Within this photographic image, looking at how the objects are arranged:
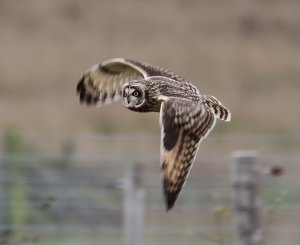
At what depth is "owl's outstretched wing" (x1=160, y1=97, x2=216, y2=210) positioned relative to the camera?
8172 millimetres

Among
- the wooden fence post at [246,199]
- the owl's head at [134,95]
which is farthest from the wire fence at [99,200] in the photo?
the owl's head at [134,95]

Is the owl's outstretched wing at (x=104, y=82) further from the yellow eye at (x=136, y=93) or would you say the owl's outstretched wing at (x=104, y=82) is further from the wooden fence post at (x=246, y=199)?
the wooden fence post at (x=246, y=199)

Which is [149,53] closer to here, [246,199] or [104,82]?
[246,199]

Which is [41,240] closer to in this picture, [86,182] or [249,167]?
[86,182]

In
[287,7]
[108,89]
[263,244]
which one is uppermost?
[287,7]

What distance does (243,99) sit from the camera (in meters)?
22.5

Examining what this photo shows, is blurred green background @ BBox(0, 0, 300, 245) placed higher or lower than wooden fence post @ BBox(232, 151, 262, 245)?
higher

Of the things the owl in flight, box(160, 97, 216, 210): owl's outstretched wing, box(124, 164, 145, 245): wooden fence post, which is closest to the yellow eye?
the owl in flight

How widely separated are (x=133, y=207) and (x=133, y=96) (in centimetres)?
246

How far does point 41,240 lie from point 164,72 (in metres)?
2.82

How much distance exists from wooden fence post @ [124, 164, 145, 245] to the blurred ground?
294 inches

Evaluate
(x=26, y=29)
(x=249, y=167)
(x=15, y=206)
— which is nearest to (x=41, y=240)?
(x=15, y=206)

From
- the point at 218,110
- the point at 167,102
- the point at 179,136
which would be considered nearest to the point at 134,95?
the point at 218,110

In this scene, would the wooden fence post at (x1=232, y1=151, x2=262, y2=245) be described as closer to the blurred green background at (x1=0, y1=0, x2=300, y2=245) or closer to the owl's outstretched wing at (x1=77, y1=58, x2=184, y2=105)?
the blurred green background at (x1=0, y1=0, x2=300, y2=245)
